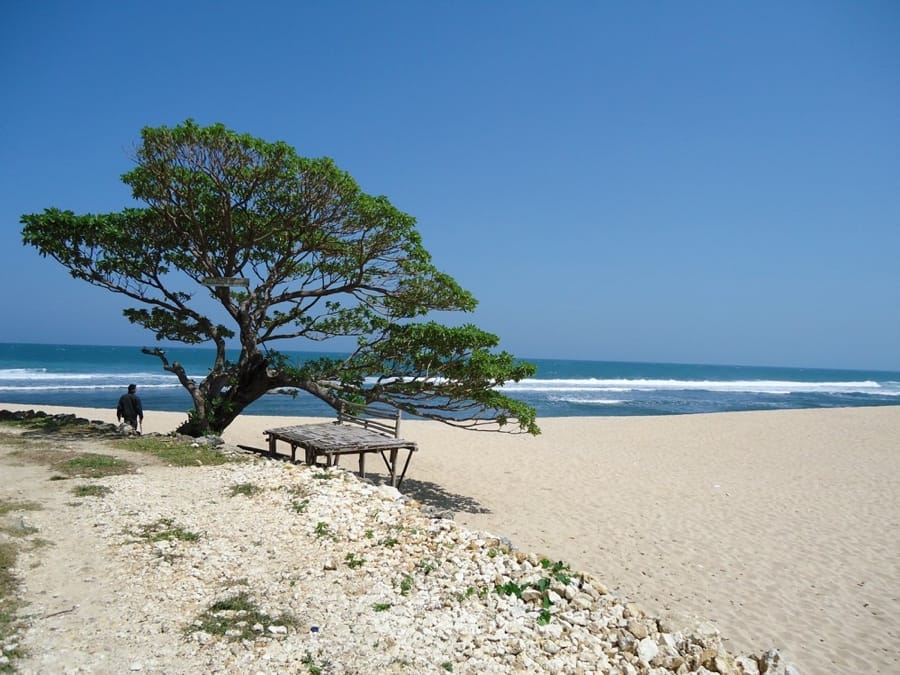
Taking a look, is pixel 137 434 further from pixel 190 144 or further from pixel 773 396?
pixel 773 396

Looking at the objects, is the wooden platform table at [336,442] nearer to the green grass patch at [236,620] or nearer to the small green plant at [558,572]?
the small green plant at [558,572]

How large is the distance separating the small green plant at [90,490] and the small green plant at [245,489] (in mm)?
1538

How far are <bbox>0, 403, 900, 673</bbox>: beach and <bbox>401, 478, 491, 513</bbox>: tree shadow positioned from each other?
0.04 m

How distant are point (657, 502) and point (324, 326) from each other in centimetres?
778

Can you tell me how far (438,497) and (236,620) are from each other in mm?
7295

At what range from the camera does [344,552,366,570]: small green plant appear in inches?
234

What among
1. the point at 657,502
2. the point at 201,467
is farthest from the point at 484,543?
the point at 657,502

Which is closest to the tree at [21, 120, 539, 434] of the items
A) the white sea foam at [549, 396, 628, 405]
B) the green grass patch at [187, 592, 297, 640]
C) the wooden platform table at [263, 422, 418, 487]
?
the wooden platform table at [263, 422, 418, 487]

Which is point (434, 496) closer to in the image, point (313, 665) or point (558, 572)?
point (558, 572)

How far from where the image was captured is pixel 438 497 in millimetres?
11734

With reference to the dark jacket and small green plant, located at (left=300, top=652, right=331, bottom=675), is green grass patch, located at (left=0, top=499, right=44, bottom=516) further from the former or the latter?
the dark jacket

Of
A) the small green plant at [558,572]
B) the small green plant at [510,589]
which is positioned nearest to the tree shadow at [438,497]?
the small green plant at [558,572]

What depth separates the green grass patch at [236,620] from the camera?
14.7 ft

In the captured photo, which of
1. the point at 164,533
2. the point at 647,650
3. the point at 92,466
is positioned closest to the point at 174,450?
the point at 92,466
